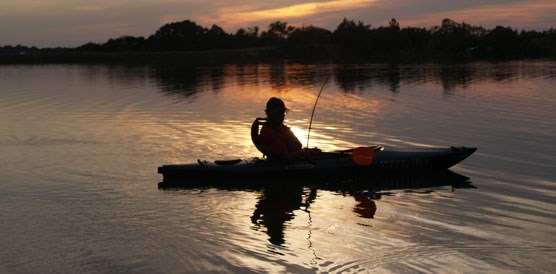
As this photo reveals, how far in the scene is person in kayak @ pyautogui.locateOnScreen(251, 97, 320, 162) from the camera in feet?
33.7

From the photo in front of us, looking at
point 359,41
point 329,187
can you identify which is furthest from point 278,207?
point 359,41

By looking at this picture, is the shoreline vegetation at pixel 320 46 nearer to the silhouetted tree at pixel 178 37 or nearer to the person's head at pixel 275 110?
the silhouetted tree at pixel 178 37

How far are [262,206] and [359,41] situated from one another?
97.3 metres

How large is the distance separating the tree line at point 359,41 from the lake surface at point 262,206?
236ft

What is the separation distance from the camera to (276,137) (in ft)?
33.9

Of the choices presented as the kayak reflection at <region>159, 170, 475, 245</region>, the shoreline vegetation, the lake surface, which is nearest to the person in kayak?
the kayak reflection at <region>159, 170, 475, 245</region>

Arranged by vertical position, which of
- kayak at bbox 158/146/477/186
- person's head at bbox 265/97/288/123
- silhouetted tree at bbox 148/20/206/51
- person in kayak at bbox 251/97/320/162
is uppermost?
silhouetted tree at bbox 148/20/206/51

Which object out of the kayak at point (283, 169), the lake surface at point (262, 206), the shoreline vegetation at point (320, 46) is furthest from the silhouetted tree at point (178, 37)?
the kayak at point (283, 169)

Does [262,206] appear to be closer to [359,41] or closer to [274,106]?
[274,106]

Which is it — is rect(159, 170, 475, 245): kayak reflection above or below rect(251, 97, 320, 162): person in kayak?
below

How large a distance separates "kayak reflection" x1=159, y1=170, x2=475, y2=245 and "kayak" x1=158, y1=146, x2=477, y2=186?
79 millimetres

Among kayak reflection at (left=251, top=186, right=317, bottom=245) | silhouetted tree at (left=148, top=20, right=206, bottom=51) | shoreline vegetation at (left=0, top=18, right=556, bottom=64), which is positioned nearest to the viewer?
kayak reflection at (left=251, top=186, right=317, bottom=245)

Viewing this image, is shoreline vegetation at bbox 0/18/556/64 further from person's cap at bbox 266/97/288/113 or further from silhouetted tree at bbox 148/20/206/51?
person's cap at bbox 266/97/288/113

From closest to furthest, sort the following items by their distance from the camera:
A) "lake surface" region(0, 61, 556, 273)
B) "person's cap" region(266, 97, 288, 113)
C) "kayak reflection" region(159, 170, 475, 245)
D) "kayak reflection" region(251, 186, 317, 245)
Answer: "lake surface" region(0, 61, 556, 273) → "kayak reflection" region(251, 186, 317, 245) → "kayak reflection" region(159, 170, 475, 245) → "person's cap" region(266, 97, 288, 113)
